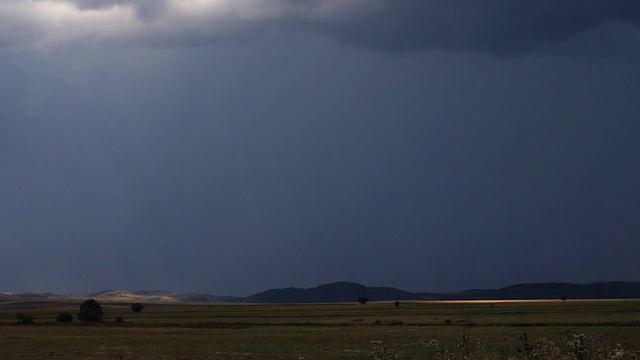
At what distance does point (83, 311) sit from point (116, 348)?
57080 millimetres

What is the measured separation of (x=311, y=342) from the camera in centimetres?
5606

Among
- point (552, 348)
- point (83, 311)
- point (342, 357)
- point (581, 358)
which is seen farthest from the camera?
point (83, 311)

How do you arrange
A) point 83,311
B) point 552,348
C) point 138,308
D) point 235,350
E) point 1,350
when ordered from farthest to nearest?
point 138,308 → point 83,311 → point 1,350 → point 235,350 → point 552,348

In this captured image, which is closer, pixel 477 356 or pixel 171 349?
pixel 477 356

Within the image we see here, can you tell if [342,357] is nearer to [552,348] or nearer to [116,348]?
[116,348]

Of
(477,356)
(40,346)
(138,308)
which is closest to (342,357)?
(40,346)

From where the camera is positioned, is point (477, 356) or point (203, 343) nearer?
point (477, 356)

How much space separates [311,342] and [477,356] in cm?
4829

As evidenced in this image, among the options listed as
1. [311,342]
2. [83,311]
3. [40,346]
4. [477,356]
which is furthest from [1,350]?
[83,311]

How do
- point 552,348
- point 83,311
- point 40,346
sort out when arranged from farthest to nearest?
point 83,311 < point 40,346 < point 552,348

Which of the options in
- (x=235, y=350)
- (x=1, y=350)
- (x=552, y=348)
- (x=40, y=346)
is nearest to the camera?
(x=552, y=348)

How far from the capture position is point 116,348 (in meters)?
51.5

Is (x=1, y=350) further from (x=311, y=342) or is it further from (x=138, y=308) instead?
(x=138, y=308)

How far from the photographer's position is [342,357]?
40438 millimetres
